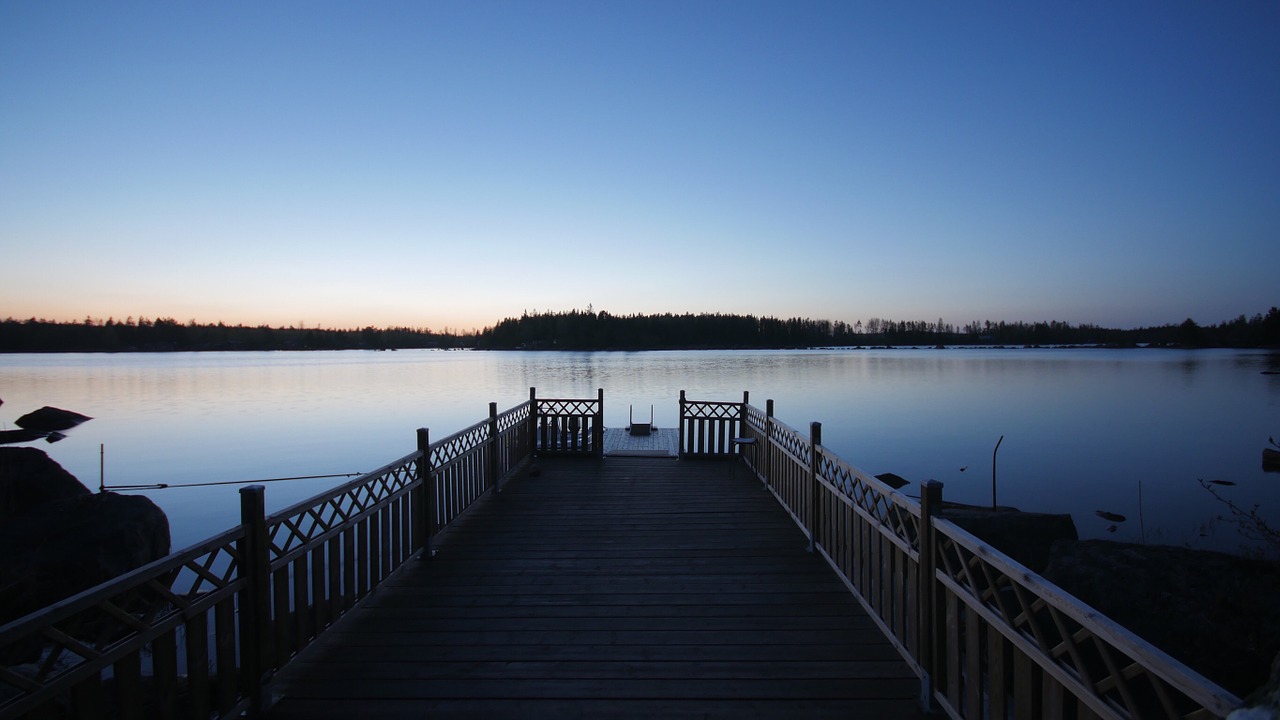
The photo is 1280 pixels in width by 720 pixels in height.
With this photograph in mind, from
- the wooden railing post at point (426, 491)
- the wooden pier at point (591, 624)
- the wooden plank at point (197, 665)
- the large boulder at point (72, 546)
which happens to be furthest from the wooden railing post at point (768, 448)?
the large boulder at point (72, 546)

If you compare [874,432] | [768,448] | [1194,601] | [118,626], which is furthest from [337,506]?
[874,432]

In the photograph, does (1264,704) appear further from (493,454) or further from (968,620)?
(493,454)

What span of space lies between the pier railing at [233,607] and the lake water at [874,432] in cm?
1106

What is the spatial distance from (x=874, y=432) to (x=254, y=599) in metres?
29.0

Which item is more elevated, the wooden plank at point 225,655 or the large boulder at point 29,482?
the wooden plank at point 225,655

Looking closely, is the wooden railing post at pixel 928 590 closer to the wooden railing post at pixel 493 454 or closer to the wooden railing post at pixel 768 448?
the wooden railing post at pixel 768 448

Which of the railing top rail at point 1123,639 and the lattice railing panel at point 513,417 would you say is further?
the lattice railing panel at point 513,417

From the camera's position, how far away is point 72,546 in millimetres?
8453

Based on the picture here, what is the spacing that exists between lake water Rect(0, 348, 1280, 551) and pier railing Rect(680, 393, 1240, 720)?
1287 centimetres

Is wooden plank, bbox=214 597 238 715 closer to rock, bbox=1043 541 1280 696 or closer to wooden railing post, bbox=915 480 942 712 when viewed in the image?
wooden railing post, bbox=915 480 942 712

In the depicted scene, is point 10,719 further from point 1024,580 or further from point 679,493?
point 679,493

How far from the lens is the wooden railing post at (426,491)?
5938 mm

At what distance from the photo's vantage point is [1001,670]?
2.81 m

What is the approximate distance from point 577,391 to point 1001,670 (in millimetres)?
45702
